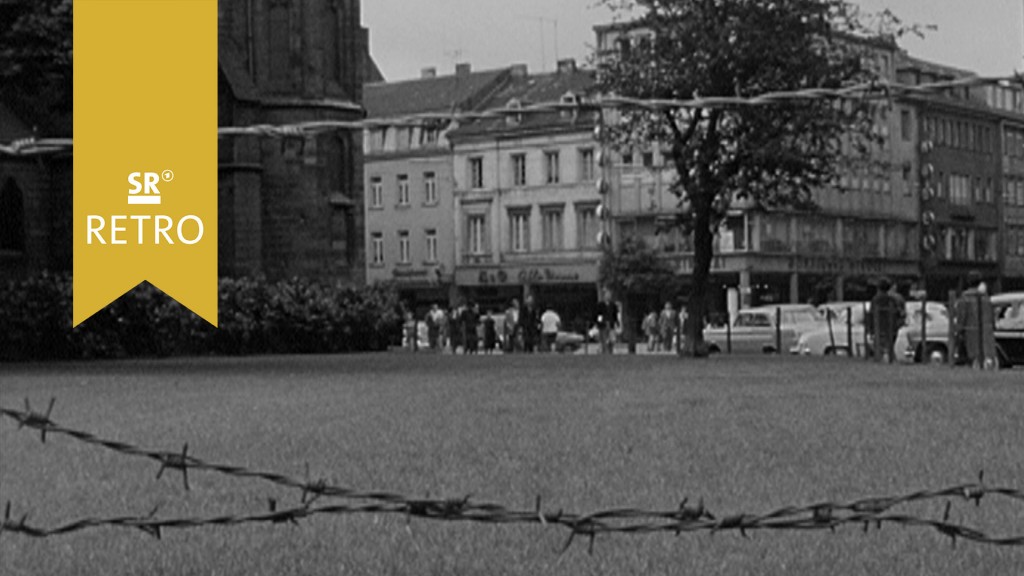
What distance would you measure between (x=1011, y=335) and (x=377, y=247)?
252 feet

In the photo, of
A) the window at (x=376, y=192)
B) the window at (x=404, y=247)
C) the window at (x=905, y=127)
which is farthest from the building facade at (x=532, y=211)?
the window at (x=905, y=127)

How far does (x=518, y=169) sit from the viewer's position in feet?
358

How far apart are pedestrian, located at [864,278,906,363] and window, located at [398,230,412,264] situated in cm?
7010

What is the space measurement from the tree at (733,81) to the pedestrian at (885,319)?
6.28 meters

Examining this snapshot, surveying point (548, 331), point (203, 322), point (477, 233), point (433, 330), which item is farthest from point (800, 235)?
point (203, 322)

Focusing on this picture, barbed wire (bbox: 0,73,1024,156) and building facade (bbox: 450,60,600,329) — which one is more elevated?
building facade (bbox: 450,60,600,329)

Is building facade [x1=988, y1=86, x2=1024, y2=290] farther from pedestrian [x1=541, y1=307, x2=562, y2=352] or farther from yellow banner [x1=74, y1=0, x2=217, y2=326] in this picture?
yellow banner [x1=74, y1=0, x2=217, y2=326]

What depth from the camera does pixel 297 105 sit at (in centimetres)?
6141

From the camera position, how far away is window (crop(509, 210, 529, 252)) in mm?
109688

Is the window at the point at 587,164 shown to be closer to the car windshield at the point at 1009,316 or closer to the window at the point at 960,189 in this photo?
the window at the point at 960,189

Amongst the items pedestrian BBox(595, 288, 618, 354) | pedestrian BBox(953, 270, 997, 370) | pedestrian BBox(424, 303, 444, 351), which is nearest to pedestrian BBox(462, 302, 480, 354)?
pedestrian BBox(595, 288, 618, 354)

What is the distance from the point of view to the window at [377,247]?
114 meters

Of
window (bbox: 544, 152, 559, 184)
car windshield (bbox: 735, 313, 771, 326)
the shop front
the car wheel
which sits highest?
window (bbox: 544, 152, 559, 184)

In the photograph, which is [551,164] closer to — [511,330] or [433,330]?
[433,330]
